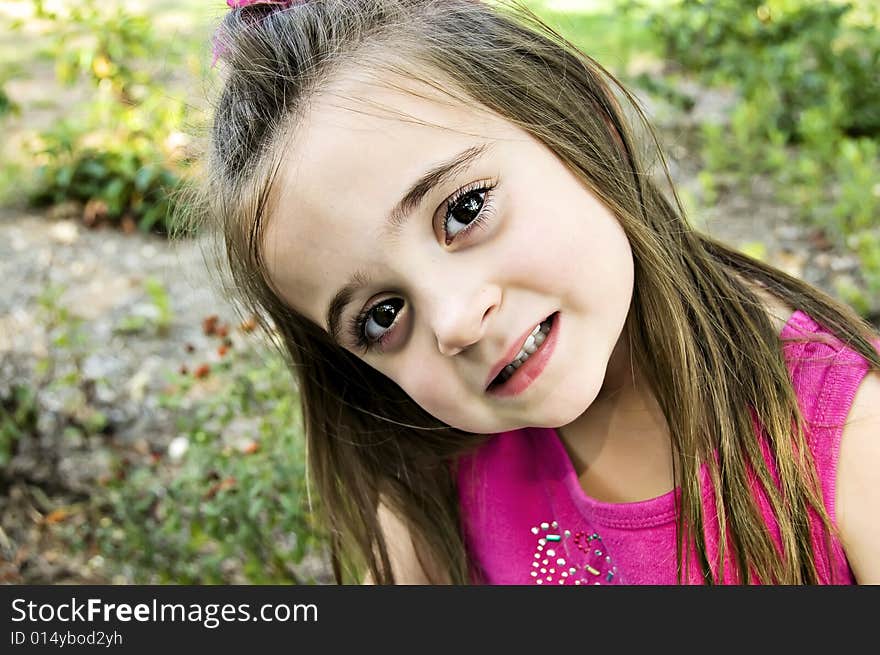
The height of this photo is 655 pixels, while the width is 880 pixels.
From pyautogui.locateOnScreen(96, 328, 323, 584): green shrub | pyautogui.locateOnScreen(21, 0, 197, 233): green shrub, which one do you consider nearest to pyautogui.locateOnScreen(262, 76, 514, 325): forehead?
pyautogui.locateOnScreen(96, 328, 323, 584): green shrub

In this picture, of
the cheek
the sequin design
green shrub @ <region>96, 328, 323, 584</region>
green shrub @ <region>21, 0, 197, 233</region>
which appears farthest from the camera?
green shrub @ <region>21, 0, 197, 233</region>

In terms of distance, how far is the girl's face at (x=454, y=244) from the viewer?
1406mm

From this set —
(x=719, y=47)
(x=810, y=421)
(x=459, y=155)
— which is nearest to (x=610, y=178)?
(x=459, y=155)

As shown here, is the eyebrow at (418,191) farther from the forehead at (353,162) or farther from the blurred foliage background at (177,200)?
the blurred foliage background at (177,200)

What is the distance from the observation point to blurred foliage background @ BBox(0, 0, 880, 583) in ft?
8.02

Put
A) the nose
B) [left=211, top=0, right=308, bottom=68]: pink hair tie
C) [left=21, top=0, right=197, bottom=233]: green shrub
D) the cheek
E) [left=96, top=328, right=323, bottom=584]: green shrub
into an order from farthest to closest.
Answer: [left=21, top=0, right=197, bottom=233]: green shrub, [left=96, top=328, right=323, bottom=584]: green shrub, [left=211, top=0, right=308, bottom=68]: pink hair tie, the cheek, the nose

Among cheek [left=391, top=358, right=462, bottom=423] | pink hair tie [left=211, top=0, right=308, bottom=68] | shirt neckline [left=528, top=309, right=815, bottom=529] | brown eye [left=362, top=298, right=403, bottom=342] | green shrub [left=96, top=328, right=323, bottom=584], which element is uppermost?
pink hair tie [left=211, top=0, right=308, bottom=68]

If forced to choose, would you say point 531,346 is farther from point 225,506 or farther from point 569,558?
point 225,506

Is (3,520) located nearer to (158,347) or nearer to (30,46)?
(158,347)

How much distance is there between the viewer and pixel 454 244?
1.43m

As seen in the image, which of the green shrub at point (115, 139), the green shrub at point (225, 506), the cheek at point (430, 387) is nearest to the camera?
the cheek at point (430, 387)

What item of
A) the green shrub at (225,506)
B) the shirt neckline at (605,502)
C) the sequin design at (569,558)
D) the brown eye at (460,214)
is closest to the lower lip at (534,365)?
the brown eye at (460,214)

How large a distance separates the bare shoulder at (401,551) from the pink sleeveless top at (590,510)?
11 cm

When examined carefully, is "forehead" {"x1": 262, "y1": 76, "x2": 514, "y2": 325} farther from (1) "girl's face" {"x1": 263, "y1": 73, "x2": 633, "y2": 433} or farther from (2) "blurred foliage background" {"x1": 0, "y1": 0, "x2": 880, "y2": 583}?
(2) "blurred foliage background" {"x1": 0, "y1": 0, "x2": 880, "y2": 583}
